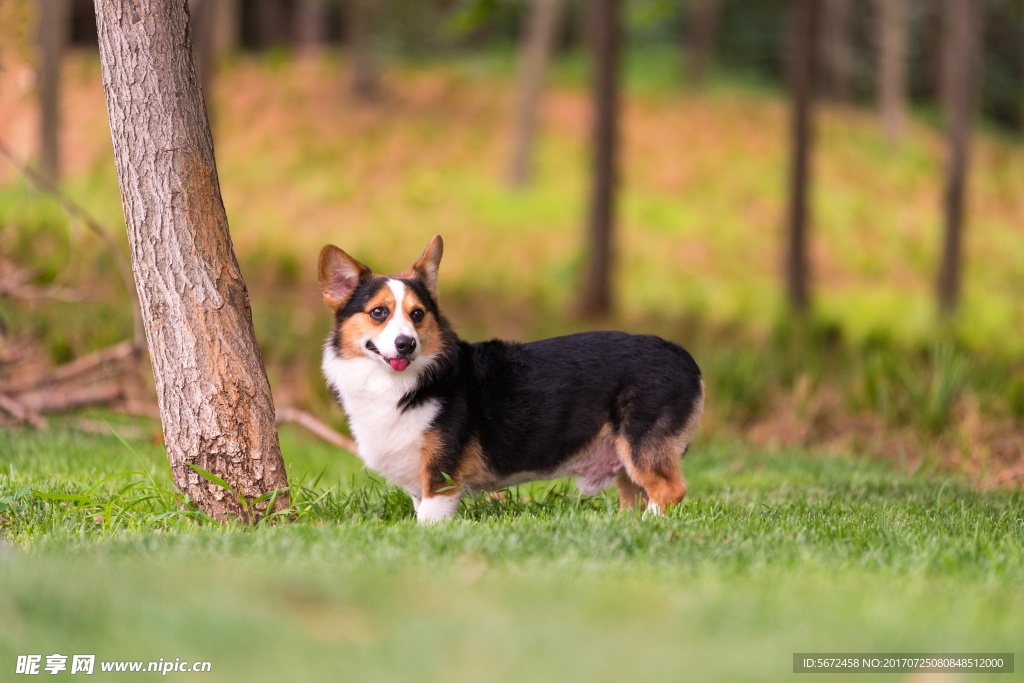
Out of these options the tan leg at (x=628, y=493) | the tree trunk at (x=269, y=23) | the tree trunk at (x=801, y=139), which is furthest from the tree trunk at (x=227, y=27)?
the tan leg at (x=628, y=493)

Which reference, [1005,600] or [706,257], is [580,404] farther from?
[706,257]

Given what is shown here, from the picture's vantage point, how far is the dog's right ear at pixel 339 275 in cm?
447

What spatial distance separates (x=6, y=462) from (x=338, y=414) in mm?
2709

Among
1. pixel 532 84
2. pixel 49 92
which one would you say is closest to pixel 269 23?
pixel 532 84

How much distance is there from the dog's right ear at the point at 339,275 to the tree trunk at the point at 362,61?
66.9 ft

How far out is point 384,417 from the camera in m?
4.36

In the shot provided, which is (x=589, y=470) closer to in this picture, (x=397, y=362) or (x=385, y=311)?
(x=397, y=362)

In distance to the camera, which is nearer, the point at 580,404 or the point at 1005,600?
the point at 1005,600

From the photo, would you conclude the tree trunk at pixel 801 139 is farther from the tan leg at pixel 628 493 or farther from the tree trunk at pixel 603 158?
the tan leg at pixel 628 493

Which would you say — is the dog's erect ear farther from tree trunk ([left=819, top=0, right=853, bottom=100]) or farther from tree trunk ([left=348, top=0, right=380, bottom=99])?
tree trunk ([left=819, top=0, right=853, bottom=100])

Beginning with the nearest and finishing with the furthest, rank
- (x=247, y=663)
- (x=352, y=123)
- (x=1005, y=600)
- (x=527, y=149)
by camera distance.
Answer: (x=247, y=663), (x=1005, y=600), (x=527, y=149), (x=352, y=123)

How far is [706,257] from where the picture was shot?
20.7 m

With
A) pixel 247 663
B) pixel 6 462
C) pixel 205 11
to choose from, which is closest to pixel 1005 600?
pixel 247 663

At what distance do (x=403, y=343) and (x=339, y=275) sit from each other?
640 mm
